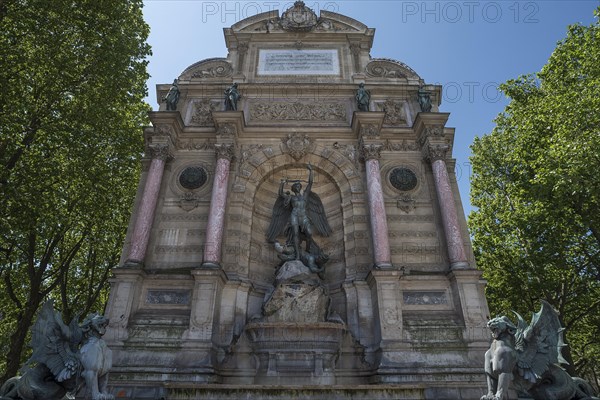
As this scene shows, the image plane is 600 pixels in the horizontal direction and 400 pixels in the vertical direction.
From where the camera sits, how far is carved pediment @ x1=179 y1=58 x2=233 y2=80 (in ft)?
57.8

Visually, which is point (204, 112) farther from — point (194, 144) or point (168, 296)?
point (168, 296)

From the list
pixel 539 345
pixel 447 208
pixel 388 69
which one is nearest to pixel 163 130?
pixel 388 69

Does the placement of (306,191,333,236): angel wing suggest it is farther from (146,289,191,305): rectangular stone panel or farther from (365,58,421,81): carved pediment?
(365,58,421,81): carved pediment

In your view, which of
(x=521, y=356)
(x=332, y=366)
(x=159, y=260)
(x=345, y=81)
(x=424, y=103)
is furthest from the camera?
(x=345, y=81)

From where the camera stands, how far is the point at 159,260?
13258 mm

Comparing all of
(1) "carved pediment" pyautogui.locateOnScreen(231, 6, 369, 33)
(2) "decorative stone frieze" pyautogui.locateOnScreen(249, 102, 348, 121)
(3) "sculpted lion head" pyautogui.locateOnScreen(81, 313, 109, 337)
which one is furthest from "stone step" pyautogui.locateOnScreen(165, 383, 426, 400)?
(1) "carved pediment" pyautogui.locateOnScreen(231, 6, 369, 33)

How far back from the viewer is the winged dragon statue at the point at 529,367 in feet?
22.0

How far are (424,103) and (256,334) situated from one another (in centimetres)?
1130

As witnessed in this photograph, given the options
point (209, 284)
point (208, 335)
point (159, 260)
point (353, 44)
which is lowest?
point (208, 335)

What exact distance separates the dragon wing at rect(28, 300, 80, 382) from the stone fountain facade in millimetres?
2301

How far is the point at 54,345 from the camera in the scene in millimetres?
7223

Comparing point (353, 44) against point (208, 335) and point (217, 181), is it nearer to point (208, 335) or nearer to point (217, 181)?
point (217, 181)

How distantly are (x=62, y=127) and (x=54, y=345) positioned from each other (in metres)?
7.68

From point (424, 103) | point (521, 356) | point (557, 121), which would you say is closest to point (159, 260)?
point (521, 356)
